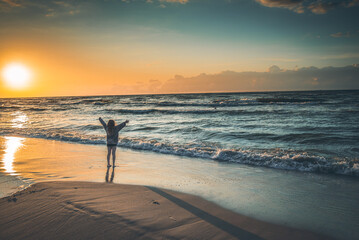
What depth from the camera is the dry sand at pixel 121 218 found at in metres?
3.34

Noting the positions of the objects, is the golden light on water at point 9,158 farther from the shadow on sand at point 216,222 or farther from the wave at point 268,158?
the shadow on sand at point 216,222

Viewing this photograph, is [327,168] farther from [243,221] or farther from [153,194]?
[153,194]

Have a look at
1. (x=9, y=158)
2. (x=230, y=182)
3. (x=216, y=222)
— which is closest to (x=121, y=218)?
(x=216, y=222)

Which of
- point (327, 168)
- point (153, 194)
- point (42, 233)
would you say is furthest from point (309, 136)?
point (42, 233)

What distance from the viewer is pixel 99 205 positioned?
4238 mm

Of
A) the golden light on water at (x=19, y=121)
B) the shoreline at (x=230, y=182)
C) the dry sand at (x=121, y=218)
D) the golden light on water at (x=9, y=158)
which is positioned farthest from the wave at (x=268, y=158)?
the golden light on water at (x=19, y=121)

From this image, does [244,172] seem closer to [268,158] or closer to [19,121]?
[268,158]

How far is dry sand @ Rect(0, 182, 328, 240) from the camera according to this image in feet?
10.9

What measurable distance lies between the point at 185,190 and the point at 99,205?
6.82 ft

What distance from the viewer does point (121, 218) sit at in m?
3.75

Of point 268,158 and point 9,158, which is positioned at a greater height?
point 268,158

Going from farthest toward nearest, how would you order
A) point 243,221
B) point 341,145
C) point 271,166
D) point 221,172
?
point 341,145, point 271,166, point 221,172, point 243,221

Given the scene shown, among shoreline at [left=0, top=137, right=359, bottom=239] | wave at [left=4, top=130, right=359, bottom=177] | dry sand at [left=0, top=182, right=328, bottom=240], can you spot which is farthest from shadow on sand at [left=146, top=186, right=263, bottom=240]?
wave at [left=4, top=130, right=359, bottom=177]

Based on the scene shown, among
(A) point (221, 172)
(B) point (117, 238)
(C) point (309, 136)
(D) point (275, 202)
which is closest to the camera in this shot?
(B) point (117, 238)
